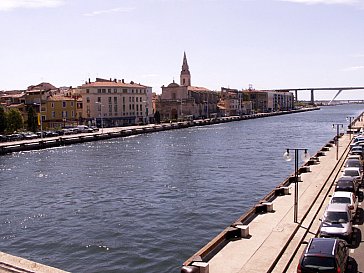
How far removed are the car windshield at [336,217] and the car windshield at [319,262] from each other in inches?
220

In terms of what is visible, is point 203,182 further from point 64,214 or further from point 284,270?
point 284,270

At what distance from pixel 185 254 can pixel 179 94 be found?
492 feet

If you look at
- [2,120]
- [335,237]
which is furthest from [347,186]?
[2,120]

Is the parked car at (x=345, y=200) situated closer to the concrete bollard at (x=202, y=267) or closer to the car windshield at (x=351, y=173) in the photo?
the car windshield at (x=351, y=173)

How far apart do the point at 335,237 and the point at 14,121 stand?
78.3 metres

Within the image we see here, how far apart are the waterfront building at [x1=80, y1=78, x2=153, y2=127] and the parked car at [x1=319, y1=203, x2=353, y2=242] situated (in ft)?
302

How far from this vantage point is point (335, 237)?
18.1 m

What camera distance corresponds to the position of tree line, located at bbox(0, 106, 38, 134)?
A: 272 ft

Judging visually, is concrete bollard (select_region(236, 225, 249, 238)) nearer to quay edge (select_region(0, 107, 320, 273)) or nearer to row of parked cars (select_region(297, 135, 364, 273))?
row of parked cars (select_region(297, 135, 364, 273))

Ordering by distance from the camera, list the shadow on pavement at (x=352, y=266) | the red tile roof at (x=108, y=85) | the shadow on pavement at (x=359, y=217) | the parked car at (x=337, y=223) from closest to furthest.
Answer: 1. the shadow on pavement at (x=352, y=266)
2. the parked car at (x=337, y=223)
3. the shadow on pavement at (x=359, y=217)
4. the red tile roof at (x=108, y=85)

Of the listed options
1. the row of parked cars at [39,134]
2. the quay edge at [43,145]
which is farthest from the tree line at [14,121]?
the quay edge at [43,145]

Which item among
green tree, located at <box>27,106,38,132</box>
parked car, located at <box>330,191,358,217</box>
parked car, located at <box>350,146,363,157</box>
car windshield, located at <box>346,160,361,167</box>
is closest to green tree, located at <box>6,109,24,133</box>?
green tree, located at <box>27,106,38,132</box>

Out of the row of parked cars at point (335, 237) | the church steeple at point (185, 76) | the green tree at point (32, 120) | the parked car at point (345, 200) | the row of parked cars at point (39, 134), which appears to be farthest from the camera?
the church steeple at point (185, 76)

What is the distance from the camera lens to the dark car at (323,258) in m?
13.8
